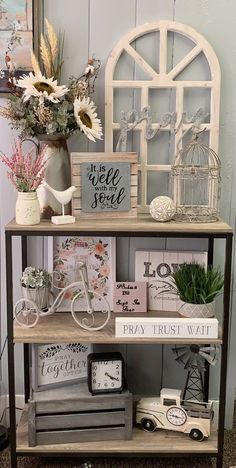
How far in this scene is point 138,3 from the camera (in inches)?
78.6

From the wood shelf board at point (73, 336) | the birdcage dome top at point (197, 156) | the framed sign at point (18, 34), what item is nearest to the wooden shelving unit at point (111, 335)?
the wood shelf board at point (73, 336)

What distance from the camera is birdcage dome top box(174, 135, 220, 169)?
6.62 feet

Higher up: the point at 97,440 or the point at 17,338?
the point at 17,338

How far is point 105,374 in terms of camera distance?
6.56 feet

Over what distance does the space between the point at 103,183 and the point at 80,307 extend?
18.7 inches

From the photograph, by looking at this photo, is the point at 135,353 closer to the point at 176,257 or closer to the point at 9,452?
the point at 176,257

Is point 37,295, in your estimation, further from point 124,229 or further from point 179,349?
point 179,349

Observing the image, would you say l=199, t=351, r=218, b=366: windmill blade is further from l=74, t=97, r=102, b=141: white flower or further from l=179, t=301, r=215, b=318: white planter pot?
l=74, t=97, r=102, b=141: white flower

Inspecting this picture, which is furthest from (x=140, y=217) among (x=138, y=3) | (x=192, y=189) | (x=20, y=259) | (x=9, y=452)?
(x=9, y=452)

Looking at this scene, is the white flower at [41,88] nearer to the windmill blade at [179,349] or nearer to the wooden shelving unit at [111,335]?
the wooden shelving unit at [111,335]

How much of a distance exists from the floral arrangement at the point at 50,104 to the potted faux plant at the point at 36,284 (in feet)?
1.51

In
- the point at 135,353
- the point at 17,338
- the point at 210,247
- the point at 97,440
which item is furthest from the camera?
the point at 135,353

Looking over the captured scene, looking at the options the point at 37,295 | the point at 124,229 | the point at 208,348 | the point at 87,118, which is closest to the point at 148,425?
the point at 208,348

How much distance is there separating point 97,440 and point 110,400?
145 mm
